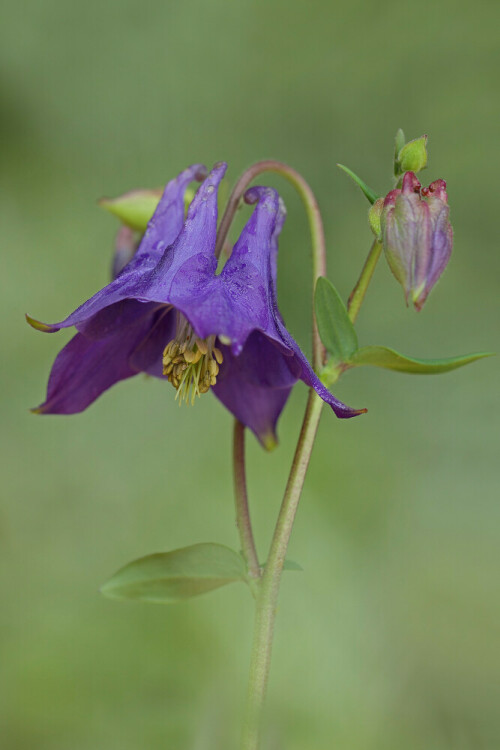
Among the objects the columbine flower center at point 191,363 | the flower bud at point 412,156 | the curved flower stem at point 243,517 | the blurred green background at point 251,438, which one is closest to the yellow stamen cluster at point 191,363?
the columbine flower center at point 191,363

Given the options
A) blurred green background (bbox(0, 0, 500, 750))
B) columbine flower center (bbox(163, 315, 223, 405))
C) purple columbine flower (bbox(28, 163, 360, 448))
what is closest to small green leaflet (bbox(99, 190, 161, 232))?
purple columbine flower (bbox(28, 163, 360, 448))

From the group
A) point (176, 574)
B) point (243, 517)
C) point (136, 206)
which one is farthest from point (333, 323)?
point (136, 206)

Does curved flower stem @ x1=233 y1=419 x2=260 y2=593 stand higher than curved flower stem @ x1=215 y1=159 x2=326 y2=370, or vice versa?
curved flower stem @ x1=215 y1=159 x2=326 y2=370

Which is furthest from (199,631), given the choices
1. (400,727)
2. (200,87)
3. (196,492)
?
(200,87)

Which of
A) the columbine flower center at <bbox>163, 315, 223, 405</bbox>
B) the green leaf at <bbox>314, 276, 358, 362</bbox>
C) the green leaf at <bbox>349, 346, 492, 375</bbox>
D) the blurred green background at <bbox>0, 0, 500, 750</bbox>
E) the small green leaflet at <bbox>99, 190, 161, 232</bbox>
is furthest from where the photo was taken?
the blurred green background at <bbox>0, 0, 500, 750</bbox>

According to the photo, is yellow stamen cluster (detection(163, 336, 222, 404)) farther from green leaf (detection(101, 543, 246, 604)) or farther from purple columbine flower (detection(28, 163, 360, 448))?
green leaf (detection(101, 543, 246, 604))

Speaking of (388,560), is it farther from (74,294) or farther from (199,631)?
(74,294)

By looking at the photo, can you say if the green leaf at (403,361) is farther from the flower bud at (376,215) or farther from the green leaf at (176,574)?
the green leaf at (176,574)

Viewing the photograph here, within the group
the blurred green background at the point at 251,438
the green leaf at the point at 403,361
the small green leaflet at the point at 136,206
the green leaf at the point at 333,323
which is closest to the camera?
the green leaf at the point at 403,361
